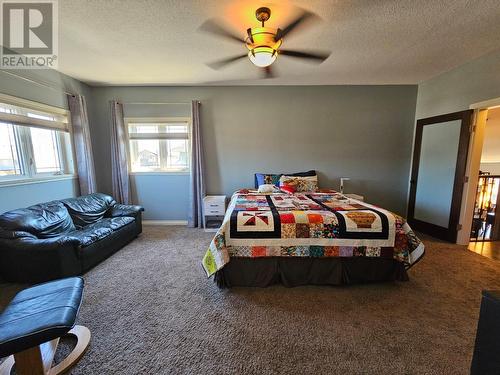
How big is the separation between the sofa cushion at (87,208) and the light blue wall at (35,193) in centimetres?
29

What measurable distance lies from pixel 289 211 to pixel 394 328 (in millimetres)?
1286

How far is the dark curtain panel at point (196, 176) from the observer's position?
4.01m

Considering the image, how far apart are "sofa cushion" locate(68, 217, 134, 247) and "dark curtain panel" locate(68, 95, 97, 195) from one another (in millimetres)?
914

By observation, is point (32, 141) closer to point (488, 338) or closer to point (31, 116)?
point (31, 116)

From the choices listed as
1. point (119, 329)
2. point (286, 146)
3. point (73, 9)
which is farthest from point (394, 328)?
point (73, 9)

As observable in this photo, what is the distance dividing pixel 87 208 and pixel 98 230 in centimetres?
75

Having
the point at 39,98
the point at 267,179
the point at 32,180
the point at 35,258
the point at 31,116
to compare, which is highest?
the point at 39,98

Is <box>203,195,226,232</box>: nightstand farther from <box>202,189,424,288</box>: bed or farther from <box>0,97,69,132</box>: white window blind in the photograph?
Result: <box>0,97,69,132</box>: white window blind

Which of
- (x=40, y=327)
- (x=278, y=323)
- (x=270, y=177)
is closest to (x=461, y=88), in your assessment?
(x=270, y=177)

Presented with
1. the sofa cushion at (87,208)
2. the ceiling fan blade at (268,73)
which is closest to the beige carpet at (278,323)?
the sofa cushion at (87,208)

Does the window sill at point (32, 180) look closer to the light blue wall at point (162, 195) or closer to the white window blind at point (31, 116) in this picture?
the white window blind at point (31, 116)

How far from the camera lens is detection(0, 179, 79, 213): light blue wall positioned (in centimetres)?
259

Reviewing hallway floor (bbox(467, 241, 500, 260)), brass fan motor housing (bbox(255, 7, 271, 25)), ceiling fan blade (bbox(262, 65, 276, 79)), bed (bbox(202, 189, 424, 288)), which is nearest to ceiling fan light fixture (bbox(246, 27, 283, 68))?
brass fan motor housing (bbox(255, 7, 271, 25))

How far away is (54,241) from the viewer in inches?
88.3
